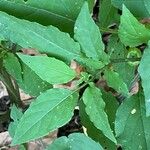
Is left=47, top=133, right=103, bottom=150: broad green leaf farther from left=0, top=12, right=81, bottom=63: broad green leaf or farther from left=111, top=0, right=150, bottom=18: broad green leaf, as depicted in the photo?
left=111, top=0, right=150, bottom=18: broad green leaf

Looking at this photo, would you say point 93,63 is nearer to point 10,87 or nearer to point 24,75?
point 24,75

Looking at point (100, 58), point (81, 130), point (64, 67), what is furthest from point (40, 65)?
point (81, 130)

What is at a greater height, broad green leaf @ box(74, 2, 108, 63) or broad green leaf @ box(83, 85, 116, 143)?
broad green leaf @ box(74, 2, 108, 63)

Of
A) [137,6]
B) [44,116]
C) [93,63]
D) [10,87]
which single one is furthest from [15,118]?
[137,6]

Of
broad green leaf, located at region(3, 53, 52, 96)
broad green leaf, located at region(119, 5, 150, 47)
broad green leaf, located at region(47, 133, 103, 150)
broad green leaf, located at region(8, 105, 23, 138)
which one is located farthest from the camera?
broad green leaf, located at region(8, 105, 23, 138)

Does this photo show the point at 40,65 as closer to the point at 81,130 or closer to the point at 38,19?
the point at 38,19

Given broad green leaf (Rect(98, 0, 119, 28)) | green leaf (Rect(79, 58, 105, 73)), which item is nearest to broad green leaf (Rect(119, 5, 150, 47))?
green leaf (Rect(79, 58, 105, 73))

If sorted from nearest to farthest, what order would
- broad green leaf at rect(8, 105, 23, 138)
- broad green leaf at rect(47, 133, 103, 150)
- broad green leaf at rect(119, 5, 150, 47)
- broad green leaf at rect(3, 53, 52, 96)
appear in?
broad green leaf at rect(119, 5, 150, 47)
broad green leaf at rect(47, 133, 103, 150)
broad green leaf at rect(3, 53, 52, 96)
broad green leaf at rect(8, 105, 23, 138)
